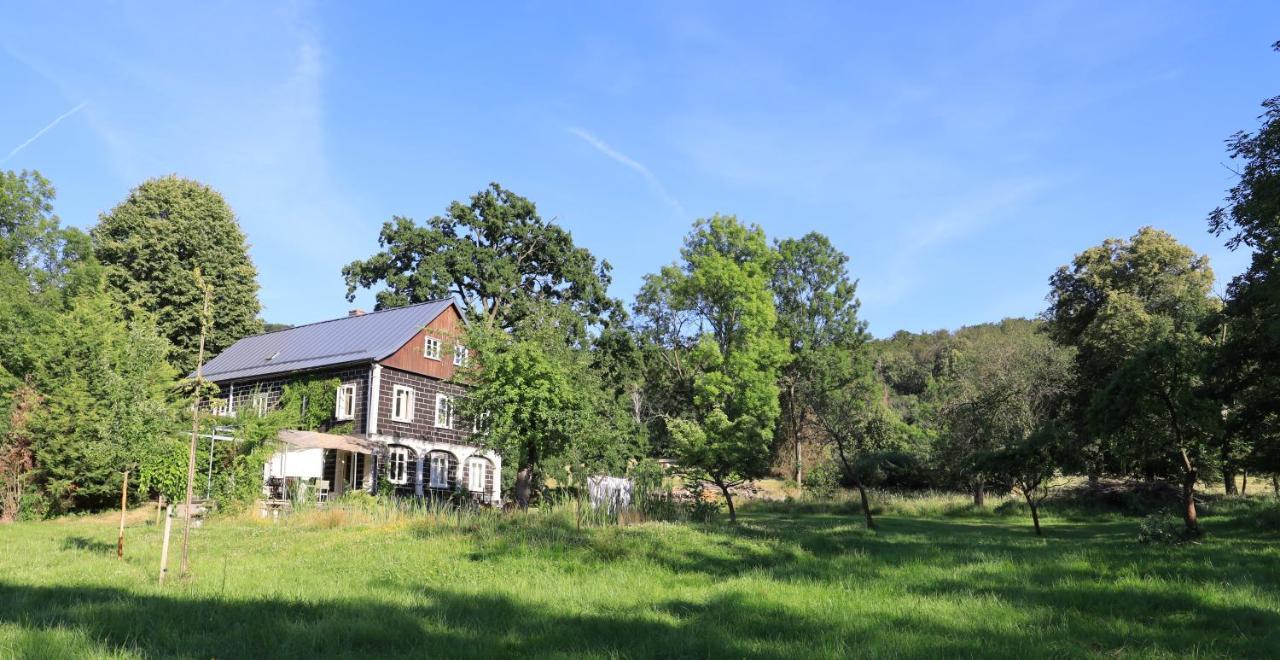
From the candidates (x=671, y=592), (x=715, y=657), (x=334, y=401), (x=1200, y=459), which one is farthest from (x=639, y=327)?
(x=715, y=657)

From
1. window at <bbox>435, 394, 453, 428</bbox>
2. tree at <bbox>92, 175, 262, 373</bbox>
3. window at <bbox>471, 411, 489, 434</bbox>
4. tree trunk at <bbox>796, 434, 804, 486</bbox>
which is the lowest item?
tree trunk at <bbox>796, 434, 804, 486</bbox>

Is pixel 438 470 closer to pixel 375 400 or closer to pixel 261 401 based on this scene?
pixel 375 400

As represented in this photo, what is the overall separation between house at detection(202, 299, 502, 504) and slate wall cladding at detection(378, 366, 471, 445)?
0.04 meters

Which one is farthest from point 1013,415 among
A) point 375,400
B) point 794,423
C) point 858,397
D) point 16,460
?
point 16,460

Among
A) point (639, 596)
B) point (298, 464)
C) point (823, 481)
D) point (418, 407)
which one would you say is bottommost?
point (823, 481)

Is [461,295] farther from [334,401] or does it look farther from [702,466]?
[702,466]

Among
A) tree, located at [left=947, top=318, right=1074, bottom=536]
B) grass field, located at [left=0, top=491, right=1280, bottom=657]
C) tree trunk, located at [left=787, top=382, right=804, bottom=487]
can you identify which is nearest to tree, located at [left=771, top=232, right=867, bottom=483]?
tree trunk, located at [left=787, top=382, right=804, bottom=487]

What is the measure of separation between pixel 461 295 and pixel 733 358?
52.1ft

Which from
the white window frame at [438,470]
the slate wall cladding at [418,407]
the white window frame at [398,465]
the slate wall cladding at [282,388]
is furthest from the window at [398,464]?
the slate wall cladding at [282,388]

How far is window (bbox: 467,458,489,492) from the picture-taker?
34.2 metres

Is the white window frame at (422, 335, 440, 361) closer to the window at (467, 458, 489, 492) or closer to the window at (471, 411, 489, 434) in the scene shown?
the window at (467, 458, 489, 492)

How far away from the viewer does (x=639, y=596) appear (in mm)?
9078

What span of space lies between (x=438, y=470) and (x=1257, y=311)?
2745 cm

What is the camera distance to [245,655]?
6.41 metres
